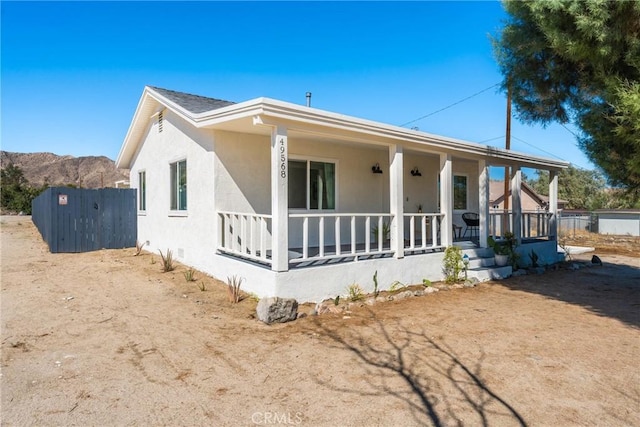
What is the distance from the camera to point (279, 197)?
224 inches

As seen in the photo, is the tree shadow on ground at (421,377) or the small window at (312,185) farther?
the small window at (312,185)

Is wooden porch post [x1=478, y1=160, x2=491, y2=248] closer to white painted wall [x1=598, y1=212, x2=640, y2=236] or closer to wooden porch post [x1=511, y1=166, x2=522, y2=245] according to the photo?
wooden porch post [x1=511, y1=166, x2=522, y2=245]

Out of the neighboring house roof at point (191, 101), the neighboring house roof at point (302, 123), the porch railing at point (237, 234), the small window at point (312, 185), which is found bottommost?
the porch railing at point (237, 234)

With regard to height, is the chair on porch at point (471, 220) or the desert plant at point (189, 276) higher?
the chair on porch at point (471, 220)

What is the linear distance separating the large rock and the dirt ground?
6.6 inches

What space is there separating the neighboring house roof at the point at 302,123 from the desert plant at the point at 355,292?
108 inches

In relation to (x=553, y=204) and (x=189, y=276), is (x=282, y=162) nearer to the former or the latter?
(x=189, y=276)

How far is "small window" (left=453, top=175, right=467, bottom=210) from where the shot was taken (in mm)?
12297

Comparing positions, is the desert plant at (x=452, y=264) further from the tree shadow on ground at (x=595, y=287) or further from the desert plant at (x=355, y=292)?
the desert plant at (x=355, y=292)

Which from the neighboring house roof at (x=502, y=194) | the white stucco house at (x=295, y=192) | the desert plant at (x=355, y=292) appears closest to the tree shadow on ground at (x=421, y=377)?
the desert plant at (x=355, y=292)

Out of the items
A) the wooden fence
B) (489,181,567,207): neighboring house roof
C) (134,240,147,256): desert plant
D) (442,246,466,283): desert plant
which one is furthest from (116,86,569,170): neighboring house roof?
(489,181,567,207): neighboring house roof

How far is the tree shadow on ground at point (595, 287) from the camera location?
644 cm

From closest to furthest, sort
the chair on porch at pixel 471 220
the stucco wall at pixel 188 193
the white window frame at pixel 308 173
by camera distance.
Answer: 1. the stucco wall at pixel 188 193
2. the white window frame at pixel 308 173
3. the chair on porch at pixel 471 220

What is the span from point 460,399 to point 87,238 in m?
12.2
